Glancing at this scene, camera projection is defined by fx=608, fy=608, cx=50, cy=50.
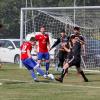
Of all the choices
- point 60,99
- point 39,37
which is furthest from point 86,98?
point 39,37

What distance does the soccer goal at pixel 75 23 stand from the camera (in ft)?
103

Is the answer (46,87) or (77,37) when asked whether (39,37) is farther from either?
(46,87)

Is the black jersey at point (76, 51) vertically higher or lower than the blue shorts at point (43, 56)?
higher

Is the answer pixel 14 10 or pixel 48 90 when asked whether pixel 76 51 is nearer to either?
pixel 48 90

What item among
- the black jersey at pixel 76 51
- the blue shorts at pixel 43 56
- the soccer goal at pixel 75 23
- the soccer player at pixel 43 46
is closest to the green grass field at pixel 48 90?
the black jersey at pixel 76 51

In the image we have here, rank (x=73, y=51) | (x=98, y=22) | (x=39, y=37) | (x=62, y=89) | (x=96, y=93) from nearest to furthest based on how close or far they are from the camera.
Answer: (x=96, y=93)
(x=62, y=89)
(x=73, y=51)
(x=39, y=37)
(x=98, y=22)

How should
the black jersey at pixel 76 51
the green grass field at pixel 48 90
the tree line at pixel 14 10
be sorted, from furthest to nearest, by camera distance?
1. the tree line at pixel 14 10
2. the black jersey at pixel 76 51
3. the green grass field at pixel 48 90

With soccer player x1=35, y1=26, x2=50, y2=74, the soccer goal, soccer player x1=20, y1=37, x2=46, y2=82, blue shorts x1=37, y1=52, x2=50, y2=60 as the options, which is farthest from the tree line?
soccer player x1=20, y1=37, x2=46, y2=82

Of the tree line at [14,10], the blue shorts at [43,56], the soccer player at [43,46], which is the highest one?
the soccer player at [43,46]

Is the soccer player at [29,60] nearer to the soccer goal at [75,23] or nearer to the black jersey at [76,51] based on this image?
the black jersey at [76,51]

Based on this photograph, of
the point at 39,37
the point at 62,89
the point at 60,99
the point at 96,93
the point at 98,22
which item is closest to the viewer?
the point at 60,99

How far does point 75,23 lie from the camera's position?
105 ft

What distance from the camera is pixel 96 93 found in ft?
57.6

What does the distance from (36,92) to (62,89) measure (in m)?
1.24
